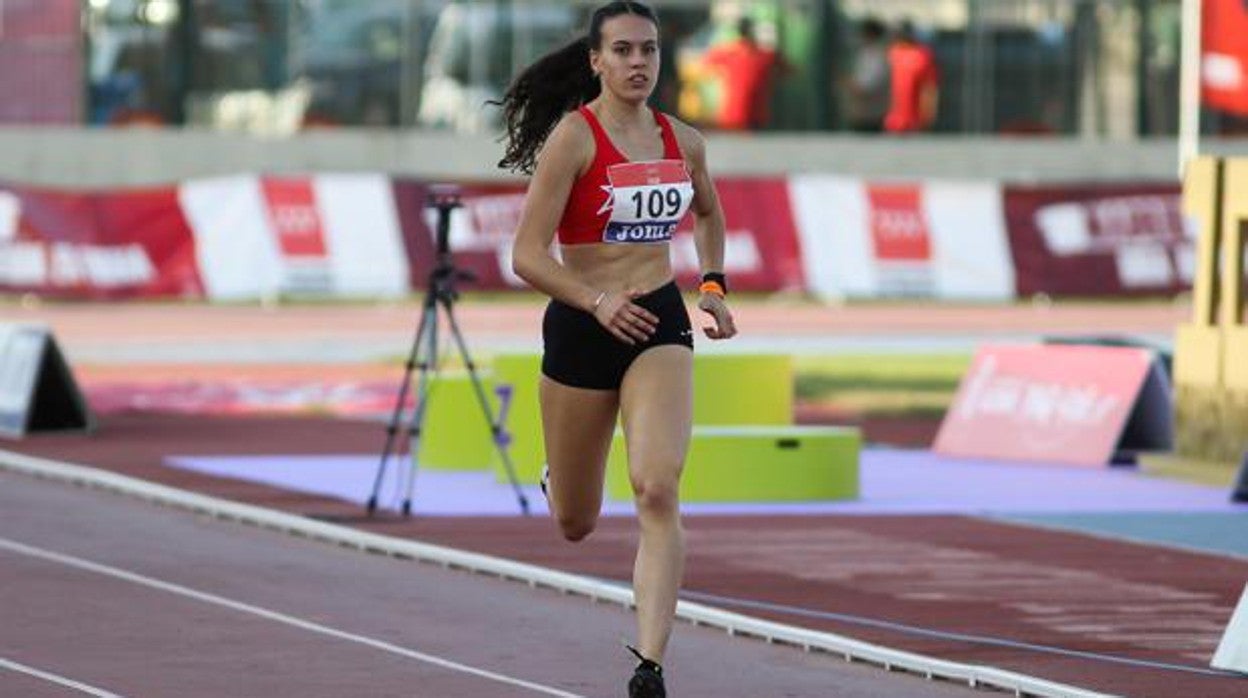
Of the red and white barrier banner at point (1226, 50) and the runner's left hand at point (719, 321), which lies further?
the red and white barrier banner at point (1226, 50)

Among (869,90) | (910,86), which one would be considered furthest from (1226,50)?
(869,90)

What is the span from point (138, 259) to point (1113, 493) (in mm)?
20784

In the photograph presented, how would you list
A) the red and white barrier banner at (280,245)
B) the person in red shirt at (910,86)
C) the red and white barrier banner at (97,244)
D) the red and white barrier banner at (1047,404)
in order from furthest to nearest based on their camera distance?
1. the person in red shirt at (910,86)
2. the red and white barrier banner at (280,245)
3. the red and white barrier banner at (97,244)
4. the red and white barrier banner at (1047,404)

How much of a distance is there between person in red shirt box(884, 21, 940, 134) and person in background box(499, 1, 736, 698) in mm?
34896

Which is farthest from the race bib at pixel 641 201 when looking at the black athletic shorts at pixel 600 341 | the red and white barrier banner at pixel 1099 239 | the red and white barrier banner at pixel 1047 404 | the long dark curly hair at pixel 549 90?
the red and white barrier banner at pixel 1099 239

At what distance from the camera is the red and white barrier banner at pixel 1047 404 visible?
2164 centimetres

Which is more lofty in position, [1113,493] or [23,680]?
[23,680]

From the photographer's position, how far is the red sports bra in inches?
421

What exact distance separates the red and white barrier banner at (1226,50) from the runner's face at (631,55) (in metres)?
13.8

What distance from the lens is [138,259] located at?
38844mm

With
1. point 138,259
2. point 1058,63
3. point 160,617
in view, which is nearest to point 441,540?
point 160,617

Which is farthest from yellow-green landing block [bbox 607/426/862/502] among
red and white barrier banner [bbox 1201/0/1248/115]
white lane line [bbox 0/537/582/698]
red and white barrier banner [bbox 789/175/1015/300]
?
red and white barrier banner [bbox 789/175/1015/300]

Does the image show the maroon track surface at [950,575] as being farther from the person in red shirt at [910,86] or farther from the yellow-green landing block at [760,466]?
the person in red shirt at [910,86]

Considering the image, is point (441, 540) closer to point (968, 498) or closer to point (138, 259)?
point (968, 498)
